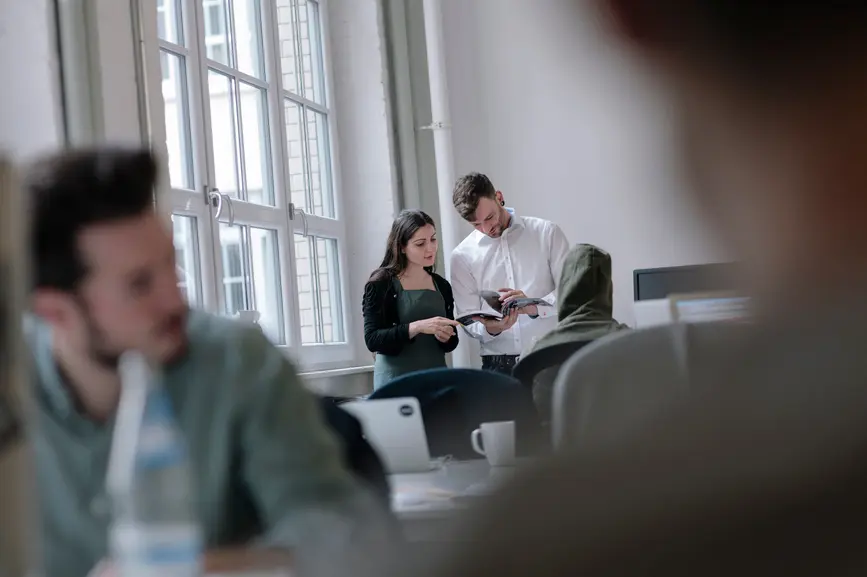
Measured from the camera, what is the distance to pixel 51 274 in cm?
31

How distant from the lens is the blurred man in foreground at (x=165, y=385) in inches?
12.4

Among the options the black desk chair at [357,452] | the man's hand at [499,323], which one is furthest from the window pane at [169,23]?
the black desk chair at [357,452]

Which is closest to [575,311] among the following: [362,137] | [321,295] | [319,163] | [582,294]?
[582,294]

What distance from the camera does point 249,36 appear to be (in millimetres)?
1344

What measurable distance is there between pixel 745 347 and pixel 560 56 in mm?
61

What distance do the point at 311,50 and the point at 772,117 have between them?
4.46 ft

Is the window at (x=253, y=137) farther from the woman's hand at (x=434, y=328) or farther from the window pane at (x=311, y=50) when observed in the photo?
the woman's hand at (x=434, y=328)

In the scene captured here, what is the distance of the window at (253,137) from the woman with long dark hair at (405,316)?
2.9 inches

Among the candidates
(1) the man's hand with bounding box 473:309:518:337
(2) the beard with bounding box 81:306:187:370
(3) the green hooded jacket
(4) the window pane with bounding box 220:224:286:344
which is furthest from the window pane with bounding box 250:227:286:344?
(2) the beard with bounding box 81:306:187:370

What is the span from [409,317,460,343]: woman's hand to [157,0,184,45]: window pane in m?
0.50

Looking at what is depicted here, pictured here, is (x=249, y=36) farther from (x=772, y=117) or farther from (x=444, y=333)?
(x=772, y=117)

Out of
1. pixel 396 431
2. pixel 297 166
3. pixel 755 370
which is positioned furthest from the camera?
pixel 297 166

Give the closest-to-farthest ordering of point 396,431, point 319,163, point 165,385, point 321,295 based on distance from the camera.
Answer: point 165,385 → point 396,431 → point 319,163 → point 321,295

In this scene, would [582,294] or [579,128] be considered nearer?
[579,128]
